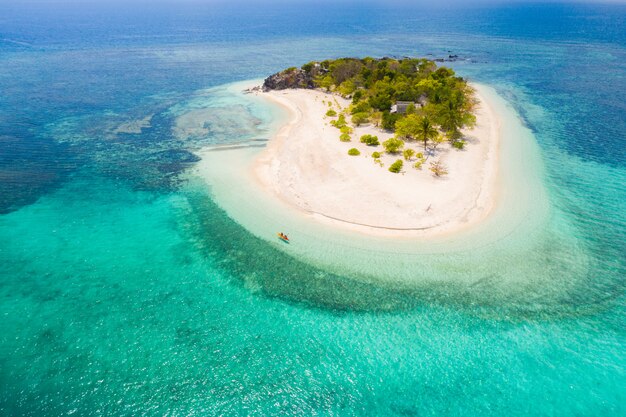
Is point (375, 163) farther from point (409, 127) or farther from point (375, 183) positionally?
point (409, 127)

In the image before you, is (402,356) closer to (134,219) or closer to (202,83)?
(134,219)

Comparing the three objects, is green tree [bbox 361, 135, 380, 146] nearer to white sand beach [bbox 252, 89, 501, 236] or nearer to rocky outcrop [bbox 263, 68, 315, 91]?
white sand beach [bbox 252, 89, 501, 236]

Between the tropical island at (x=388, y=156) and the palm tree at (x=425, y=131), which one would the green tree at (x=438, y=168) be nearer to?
the tropical island at (x=388, y=156)

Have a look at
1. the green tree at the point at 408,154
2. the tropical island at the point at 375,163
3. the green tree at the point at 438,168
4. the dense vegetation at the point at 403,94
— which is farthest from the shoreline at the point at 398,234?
the green tree at the point at 408,154

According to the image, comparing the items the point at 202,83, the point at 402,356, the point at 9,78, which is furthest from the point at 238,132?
the point at 9,78

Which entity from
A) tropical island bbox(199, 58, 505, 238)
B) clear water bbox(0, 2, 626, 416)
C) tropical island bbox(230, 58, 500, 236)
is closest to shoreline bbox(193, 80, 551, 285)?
tropical island bbox(199, 58, 505, 238)
